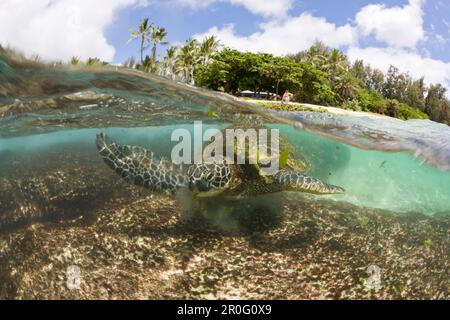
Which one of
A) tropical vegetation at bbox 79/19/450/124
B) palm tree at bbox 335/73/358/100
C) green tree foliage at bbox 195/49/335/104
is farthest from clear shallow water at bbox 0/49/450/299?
palm tree at bbox 335/73/358/100

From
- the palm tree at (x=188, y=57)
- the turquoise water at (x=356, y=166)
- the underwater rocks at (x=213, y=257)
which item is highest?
the palm tree at (x=188, y=57)

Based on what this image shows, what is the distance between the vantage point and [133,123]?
13156 millimetres

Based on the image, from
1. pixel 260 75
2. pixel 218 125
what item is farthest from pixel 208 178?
pixel 260 75

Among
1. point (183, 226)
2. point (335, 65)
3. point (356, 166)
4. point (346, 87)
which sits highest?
point (335, 65)

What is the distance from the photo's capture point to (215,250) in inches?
238

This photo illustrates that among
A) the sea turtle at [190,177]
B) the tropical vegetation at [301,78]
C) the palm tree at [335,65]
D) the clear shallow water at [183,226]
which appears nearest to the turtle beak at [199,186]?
the sea turtle at [190,177]

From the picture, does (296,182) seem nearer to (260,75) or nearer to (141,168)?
(141,168)

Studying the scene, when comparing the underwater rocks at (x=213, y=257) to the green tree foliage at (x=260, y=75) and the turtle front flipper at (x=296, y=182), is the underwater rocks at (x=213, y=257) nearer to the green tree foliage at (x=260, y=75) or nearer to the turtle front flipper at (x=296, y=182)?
the turtle front flipper at (x=296, y=182)

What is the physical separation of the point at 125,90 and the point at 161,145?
7799 mm

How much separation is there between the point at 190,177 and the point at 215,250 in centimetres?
119

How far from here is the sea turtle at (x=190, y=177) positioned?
623 cm

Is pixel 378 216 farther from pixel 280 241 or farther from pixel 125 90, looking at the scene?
pixel 125 90

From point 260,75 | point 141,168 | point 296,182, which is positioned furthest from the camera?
point 260,75
